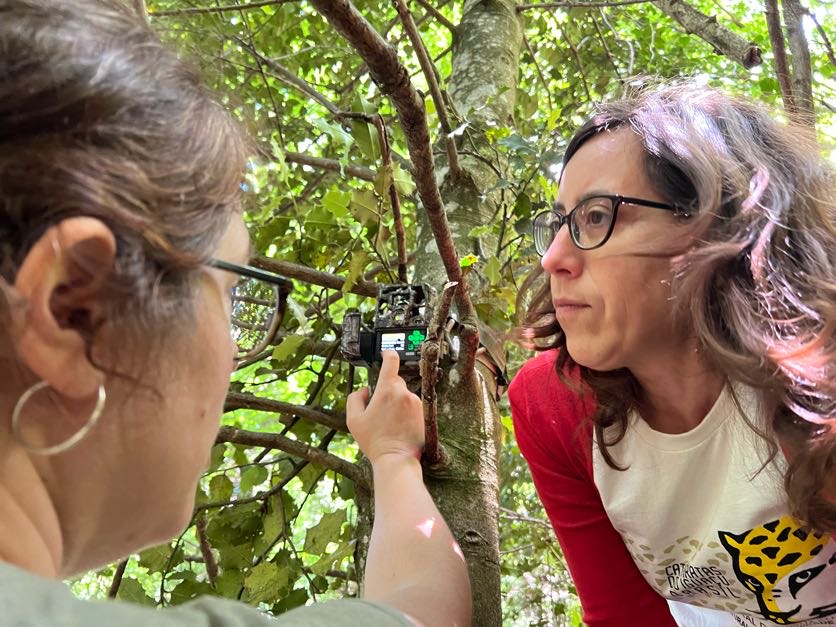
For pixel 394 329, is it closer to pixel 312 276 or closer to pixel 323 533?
pixel 312 276

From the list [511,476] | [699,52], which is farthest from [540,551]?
[699,52]

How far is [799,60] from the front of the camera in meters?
1.29

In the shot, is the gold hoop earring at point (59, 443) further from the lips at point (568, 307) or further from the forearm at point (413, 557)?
the lips at point (568, 307)

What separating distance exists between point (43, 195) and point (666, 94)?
1.10 m

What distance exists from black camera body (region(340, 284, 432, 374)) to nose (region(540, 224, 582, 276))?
0.23 meters

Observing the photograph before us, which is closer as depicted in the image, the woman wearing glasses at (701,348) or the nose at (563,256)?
the woman wearing glasses at (701,348)

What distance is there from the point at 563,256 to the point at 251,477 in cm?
101

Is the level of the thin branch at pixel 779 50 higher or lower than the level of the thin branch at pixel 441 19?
lower

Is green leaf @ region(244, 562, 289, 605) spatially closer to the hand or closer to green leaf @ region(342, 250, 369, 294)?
the hand

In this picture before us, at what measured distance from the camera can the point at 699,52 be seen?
3588 millimetres

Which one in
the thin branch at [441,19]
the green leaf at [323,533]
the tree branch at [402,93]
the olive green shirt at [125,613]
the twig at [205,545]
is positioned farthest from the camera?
the thin branch at [441,19]

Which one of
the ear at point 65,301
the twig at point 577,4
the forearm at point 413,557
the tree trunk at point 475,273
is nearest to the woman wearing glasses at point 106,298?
the ear at point 65,301

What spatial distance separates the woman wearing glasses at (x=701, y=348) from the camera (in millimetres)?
1068

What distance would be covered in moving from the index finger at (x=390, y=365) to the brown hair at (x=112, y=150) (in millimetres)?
582
